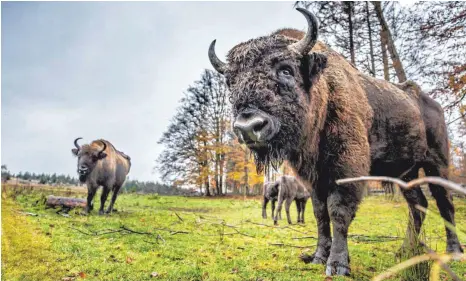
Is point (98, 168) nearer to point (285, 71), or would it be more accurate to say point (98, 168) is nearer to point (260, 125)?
point (285, 71)

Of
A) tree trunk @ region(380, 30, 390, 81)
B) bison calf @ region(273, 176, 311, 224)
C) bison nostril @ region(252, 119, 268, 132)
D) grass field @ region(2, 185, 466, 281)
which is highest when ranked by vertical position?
tree trunk @ region(380, 30, 390, 81)

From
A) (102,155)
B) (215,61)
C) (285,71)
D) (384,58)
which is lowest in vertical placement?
(102,155)

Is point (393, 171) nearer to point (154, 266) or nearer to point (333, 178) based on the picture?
point (333, 178)

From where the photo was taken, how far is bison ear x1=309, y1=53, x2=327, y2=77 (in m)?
3.72

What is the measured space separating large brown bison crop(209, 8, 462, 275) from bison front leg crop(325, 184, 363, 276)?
11mm

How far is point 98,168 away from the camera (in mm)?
11602

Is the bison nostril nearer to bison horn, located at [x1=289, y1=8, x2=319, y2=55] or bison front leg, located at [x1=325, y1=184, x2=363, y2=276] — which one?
bison horn, located at [x1=289, y1=8, x2=319, y2=55]

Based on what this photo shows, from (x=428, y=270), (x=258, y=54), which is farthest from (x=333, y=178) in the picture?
(x=258, y=54)

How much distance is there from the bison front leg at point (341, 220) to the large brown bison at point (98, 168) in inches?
360

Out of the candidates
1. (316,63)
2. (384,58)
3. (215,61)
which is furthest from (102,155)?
(384,58)

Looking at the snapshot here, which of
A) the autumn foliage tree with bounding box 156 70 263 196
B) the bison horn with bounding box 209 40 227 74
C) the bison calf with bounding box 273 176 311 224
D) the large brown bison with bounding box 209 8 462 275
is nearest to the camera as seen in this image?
the large brown bison with bounding box 209 8 462 275

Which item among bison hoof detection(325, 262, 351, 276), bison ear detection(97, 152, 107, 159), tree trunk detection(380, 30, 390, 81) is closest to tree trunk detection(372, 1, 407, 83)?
tree trunk detection(380, 30, 390, 81)

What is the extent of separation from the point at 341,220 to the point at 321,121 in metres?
1.17

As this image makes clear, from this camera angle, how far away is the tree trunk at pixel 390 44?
502 inches
